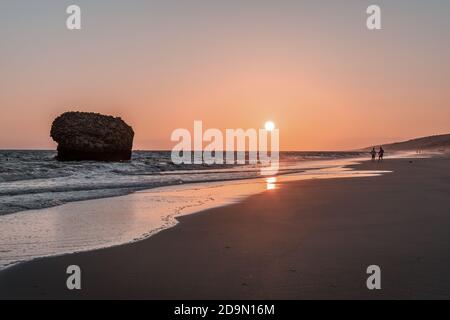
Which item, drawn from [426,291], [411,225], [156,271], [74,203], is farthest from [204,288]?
[74,203]

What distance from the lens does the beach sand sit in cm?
466

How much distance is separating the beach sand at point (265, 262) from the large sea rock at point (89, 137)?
1785 inches

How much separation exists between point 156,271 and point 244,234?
8.62ft

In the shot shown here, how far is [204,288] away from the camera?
4766mm

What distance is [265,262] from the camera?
18.9 feet

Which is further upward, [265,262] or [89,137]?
[89,137]

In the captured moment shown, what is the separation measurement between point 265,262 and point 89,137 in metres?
49.8

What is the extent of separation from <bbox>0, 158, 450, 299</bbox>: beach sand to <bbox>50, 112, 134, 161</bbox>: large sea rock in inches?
1785

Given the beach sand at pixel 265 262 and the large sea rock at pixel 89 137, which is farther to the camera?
the large sea rock at pixel 89 137

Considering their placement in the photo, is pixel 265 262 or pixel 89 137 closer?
pixel 265 262

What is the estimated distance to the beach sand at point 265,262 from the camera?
466cm
